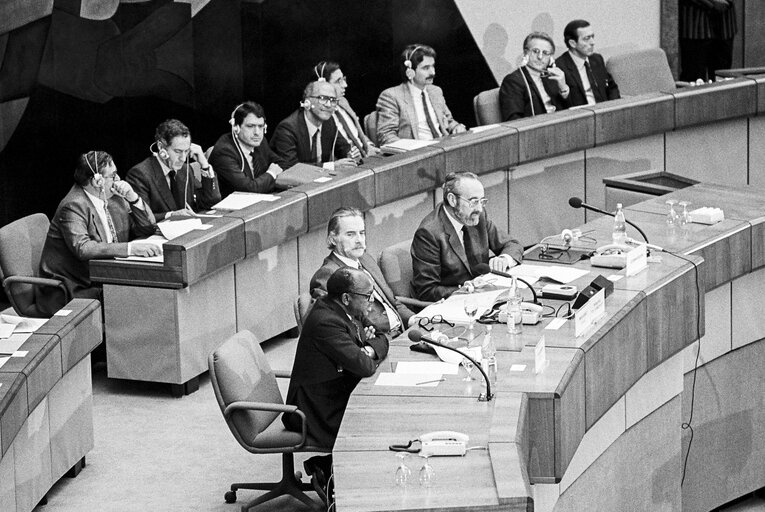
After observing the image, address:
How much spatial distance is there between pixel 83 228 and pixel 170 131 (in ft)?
2.27

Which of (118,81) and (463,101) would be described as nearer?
(118,81)

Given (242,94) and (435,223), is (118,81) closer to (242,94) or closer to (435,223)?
(242,94)

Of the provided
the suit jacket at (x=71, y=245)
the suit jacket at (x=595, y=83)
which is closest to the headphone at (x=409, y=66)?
the suit jacket at (x=595, y=83)

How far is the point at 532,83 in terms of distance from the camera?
8508 mm

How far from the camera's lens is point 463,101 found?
32.7 ft

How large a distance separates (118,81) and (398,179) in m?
1.86

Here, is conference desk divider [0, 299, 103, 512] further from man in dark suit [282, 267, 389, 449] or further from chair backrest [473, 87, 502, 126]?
chair backrest [473, 87, 502, 126]

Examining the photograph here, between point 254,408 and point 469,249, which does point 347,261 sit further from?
point 254,408

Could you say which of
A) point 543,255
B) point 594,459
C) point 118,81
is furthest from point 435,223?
point 118,81

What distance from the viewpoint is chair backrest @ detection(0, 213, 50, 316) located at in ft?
21.2

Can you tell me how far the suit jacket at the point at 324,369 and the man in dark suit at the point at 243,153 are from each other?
2.38 meters

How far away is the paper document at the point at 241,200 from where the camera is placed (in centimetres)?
674

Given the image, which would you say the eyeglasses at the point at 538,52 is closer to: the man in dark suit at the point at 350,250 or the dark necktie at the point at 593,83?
the dark necktie at the point at 593,83

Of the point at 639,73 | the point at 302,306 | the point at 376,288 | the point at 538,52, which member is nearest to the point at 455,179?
the point at 376,288
